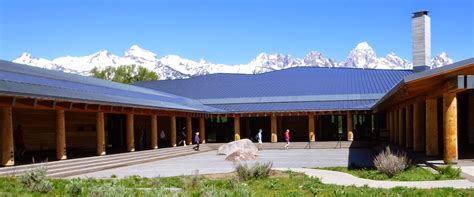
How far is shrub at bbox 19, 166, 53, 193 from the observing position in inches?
466

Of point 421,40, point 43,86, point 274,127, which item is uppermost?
point 421,40

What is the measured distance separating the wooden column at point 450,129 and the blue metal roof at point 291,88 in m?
22.2

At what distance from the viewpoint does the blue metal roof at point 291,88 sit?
4219 centimetres

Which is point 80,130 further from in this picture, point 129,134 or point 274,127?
point 274,127

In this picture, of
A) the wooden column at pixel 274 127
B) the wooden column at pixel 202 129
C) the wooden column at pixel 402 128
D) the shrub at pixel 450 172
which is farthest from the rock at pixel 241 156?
the wooden column at pixel 202 129

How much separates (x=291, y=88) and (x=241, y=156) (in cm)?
2107

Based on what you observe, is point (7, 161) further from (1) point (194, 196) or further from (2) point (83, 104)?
(1) point (194, 196)

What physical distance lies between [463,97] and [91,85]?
1996cm

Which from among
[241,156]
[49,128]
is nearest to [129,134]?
[49,128]

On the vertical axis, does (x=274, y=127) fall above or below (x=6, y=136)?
below

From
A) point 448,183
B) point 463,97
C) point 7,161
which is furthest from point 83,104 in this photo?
point 463,97

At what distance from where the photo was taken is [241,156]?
85.4ft

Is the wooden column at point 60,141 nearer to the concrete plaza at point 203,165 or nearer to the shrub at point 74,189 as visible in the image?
the concrete plaza at point 203,165

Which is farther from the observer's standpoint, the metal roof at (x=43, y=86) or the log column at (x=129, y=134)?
the log column at (x=129, y=134)
